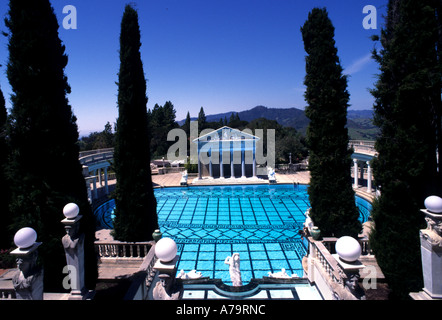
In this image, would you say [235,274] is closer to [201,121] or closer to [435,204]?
[435,204]

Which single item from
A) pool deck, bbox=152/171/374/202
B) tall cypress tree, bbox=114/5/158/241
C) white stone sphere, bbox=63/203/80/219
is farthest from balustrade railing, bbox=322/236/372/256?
pool deck, bbox=152/171/374/202

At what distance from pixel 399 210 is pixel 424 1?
5165 millimetres

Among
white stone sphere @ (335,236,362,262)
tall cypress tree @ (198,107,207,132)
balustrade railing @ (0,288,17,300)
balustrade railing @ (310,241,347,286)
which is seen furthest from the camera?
tall cypress tree @ (198,107,207,132)

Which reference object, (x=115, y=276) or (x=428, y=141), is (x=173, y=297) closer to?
(x=115, y=276)

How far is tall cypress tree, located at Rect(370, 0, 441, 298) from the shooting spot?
6074 millimetres

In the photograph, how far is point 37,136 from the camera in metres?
5.70

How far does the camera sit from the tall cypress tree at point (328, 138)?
8.56 m

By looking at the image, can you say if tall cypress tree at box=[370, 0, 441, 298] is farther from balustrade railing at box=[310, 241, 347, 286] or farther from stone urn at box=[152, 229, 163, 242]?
stone urn at box=[152, 229, 163, 242]

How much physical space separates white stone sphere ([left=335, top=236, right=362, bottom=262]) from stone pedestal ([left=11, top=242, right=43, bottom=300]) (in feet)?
15.3

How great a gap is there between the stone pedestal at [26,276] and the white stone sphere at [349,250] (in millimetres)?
4653

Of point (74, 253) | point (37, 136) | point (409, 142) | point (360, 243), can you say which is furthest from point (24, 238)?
point (360, 243)

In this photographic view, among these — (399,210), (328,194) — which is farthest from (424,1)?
(328,194)

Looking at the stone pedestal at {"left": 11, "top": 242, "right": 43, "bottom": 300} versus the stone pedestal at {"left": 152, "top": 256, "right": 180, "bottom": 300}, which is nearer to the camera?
the stone pedestal at {"left": 152, "top": 256, "right": 180, "bottom": 300}

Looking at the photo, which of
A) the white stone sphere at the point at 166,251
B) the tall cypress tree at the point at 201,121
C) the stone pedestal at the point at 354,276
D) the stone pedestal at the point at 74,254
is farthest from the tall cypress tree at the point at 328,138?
the tall cypress tree at the point at 201,121
